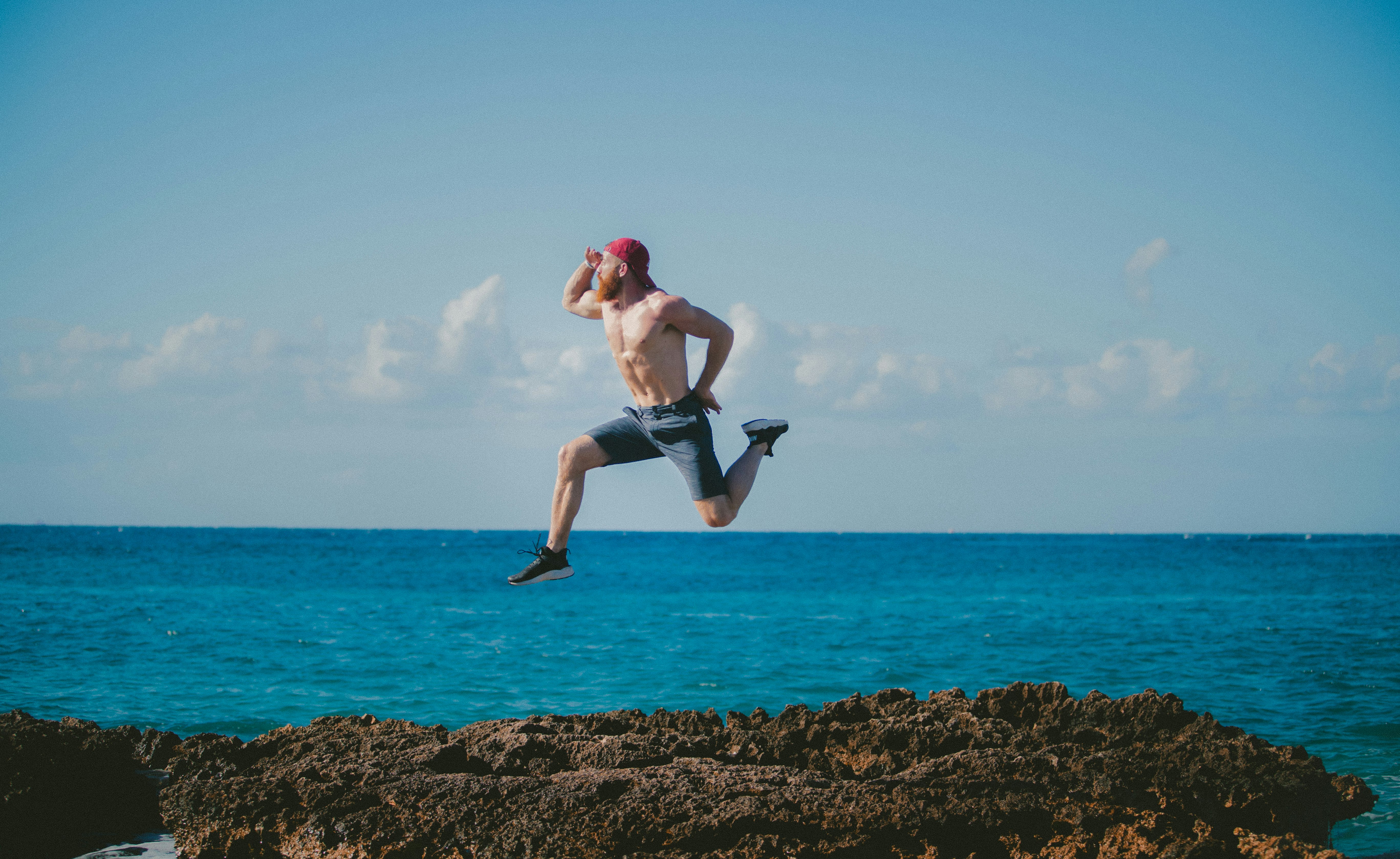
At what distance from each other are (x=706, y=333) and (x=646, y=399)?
23.5 inches

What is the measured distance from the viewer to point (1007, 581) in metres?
59.8

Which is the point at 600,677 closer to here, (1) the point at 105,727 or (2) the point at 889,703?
(1) the point at 105,727

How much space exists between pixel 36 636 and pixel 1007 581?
47.6m

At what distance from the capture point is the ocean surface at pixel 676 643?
1967 centimetres

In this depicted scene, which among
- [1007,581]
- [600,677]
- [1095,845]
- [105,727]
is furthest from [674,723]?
[1007,581]

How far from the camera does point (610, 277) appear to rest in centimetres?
624

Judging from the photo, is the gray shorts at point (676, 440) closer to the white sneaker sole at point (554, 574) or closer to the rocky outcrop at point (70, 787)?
the white sneaker sole at point (554, 574)

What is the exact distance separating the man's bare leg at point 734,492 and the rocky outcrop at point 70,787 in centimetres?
670

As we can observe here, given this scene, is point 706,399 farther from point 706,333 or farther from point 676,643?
point 676,643

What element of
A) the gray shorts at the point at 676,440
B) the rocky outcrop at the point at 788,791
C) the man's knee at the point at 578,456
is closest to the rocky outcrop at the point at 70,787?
the rocky outcrop at the point at 788,791

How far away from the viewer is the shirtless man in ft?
20.4

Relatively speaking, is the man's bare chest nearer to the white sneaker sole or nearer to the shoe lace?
the shoe lace

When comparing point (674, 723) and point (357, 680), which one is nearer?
point (674, 723)

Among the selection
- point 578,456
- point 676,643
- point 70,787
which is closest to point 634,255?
point 578,456
